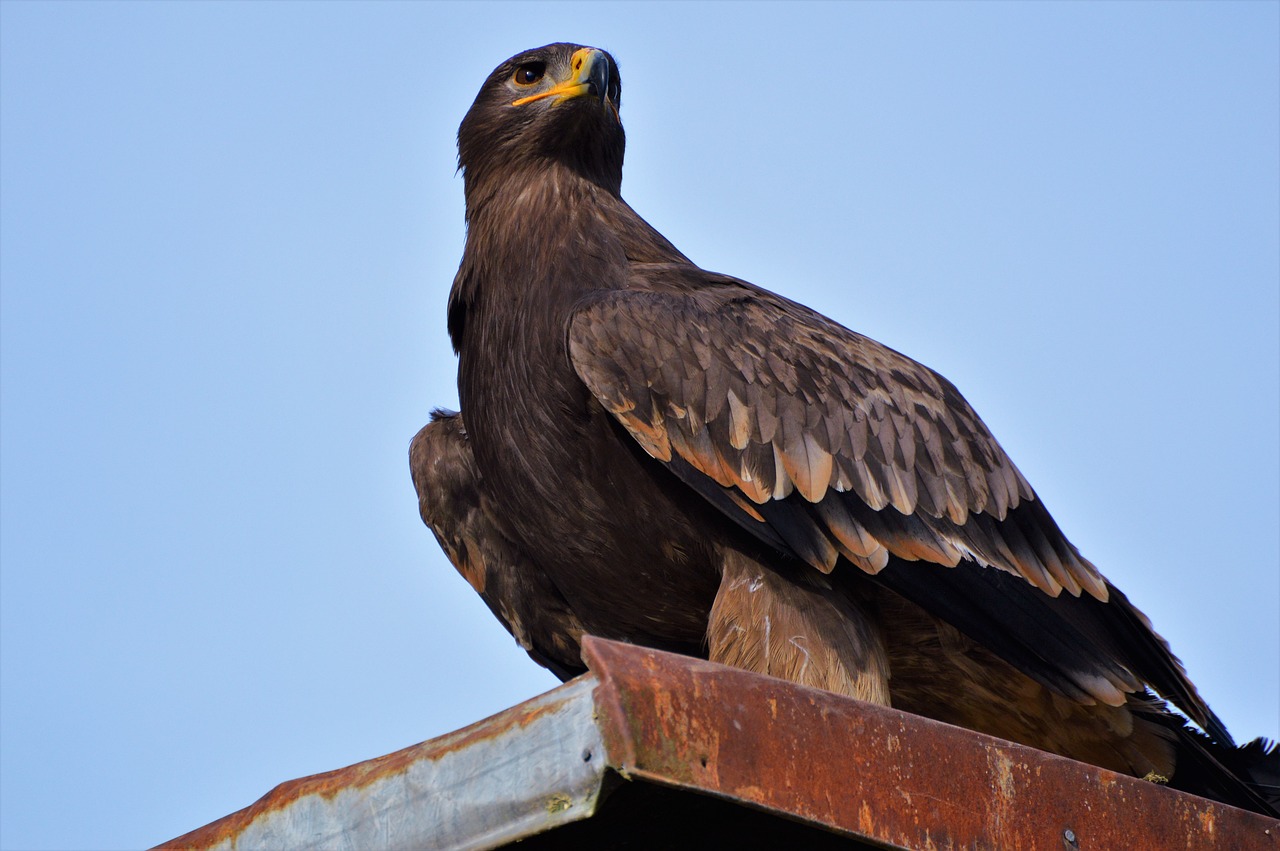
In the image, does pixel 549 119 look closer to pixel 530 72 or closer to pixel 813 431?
pixel 530 72

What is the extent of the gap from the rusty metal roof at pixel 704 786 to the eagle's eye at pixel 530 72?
3600 millimetres

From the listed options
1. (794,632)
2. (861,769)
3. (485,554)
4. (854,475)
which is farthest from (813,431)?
(861,769)

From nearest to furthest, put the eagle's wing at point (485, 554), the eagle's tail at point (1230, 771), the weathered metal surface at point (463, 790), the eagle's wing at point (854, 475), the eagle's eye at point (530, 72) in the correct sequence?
the weathered metal surface at point (463, 790), the eagle's tail at point (1230, 771), the eagle's wing at point (854, 475), the eagle's wing at point (485, 554), the eagle's eye at point (530, 72)

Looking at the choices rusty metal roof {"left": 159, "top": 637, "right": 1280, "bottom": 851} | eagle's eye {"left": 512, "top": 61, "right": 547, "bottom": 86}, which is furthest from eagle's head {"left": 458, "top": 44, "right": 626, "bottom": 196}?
rusty metal roof {"left": 159, "top": 637, "right": 1280, "bottom": 851}

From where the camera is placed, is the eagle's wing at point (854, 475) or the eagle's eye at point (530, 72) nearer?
the eagle's wing at point (854, 475)

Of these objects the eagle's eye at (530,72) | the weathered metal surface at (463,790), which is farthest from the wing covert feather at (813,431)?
the weathered metal surface at (463,790)

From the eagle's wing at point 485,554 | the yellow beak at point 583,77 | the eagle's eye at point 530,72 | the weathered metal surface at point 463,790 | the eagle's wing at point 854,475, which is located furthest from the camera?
the eagle's eye at point 530,72

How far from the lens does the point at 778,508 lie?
4820 mm

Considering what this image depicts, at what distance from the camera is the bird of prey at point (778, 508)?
4828 millimetres

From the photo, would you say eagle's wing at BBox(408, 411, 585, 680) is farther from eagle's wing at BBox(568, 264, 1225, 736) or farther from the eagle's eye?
the eagle's eye

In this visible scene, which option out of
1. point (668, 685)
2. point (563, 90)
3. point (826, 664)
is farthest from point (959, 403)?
point (668, 685)

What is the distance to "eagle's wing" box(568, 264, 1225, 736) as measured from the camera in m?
4.82

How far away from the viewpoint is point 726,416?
4.90 m

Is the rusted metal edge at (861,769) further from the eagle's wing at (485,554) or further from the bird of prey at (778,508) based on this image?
the eagle's wing at (485,554)
